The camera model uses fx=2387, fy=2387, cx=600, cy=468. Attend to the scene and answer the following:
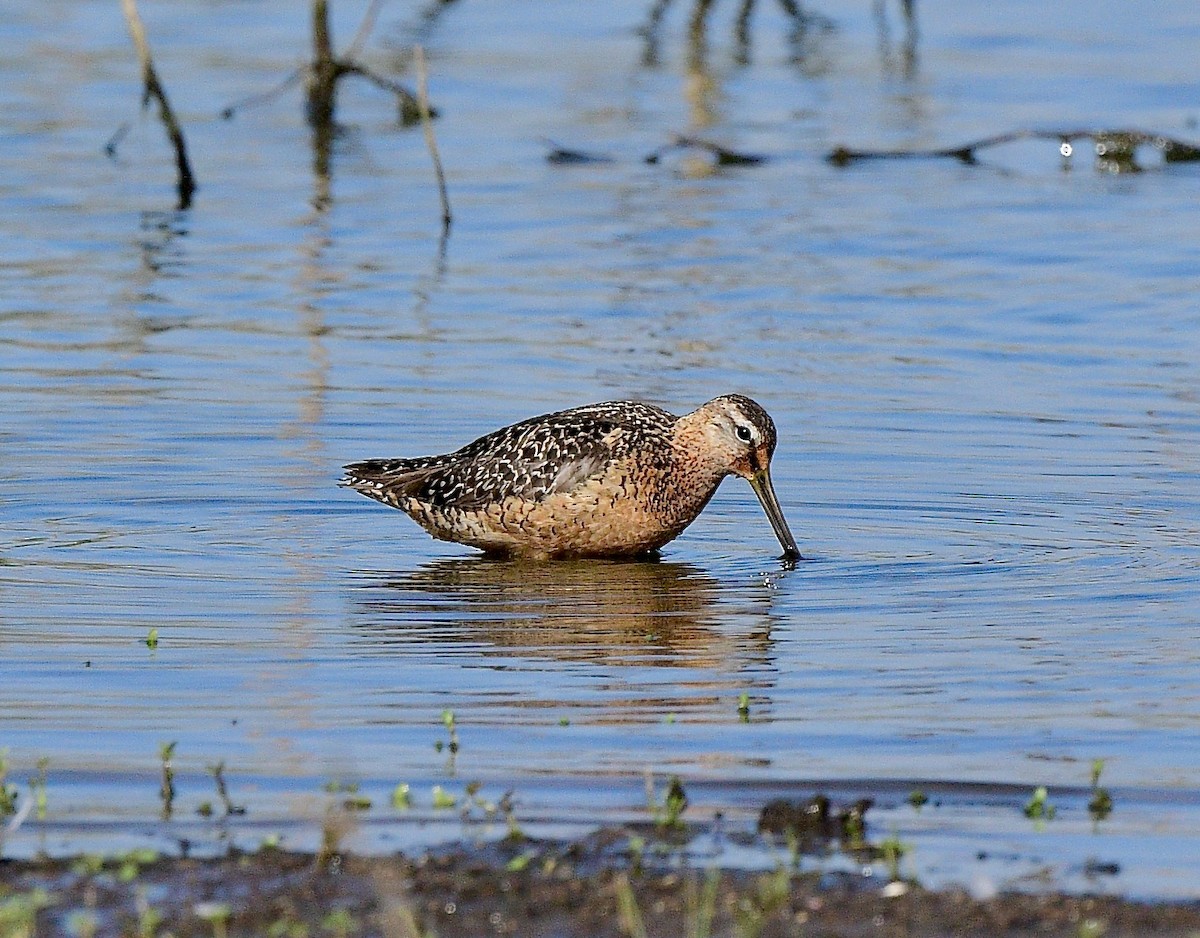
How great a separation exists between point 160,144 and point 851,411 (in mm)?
9517

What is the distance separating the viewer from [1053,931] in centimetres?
489

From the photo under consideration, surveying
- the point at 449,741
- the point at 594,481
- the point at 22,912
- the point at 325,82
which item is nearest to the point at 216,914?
the point at 22,912

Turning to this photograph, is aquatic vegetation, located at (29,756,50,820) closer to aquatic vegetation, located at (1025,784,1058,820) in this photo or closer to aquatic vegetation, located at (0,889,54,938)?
aquatic vegetation, located at (0,889,54,938)

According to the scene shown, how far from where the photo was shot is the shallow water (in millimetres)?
6414

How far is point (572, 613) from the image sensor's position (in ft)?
27.4

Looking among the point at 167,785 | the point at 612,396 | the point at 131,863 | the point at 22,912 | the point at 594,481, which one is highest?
the point at 22,912

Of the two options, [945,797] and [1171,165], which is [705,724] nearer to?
[945,797]

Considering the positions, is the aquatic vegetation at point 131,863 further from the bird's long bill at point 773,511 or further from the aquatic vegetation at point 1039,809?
the bird's long bill at point 773,511

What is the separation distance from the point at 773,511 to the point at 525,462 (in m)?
0.98

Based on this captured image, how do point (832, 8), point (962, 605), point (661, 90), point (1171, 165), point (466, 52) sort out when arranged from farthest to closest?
point (832, 8)
point (466, 52)
point (661, 90)
point (1171, 165)
point (962, 605)

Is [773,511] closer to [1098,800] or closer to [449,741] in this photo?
[449,741]

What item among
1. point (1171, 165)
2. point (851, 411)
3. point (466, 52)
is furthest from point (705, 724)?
point (466, 52)

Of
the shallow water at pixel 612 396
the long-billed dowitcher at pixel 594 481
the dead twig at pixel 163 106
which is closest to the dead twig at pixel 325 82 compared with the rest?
the shallow water at pixel 612 396

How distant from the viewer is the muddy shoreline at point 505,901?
4.86 metres
